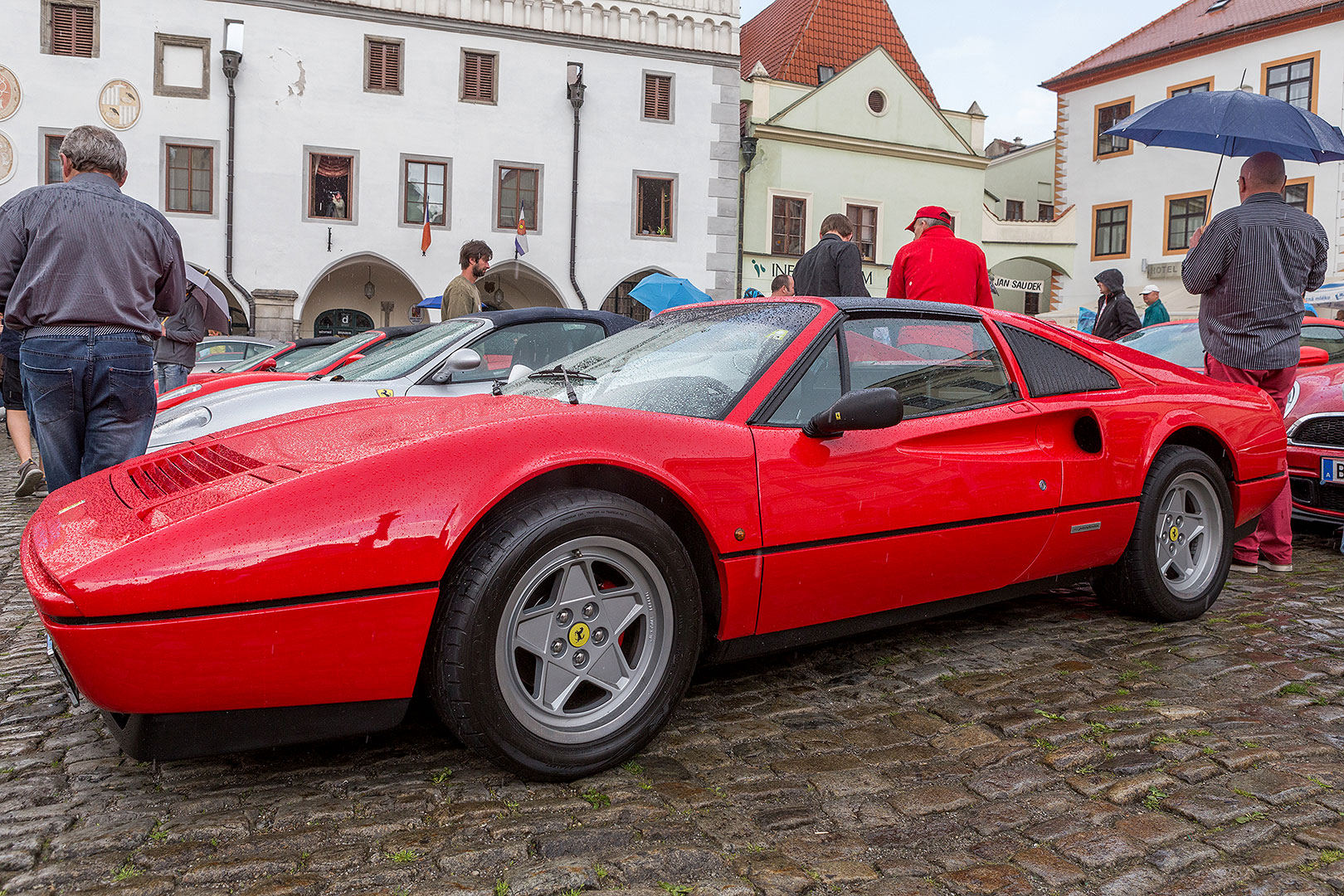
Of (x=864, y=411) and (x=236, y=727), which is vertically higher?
(x=864, y=411)

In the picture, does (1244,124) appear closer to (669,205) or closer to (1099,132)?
(669,205)

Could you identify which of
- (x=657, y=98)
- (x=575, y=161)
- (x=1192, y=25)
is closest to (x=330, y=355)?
(x=575, y=161)

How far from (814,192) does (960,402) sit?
2262cm

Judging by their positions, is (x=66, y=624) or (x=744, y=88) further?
(x=744, y=88)

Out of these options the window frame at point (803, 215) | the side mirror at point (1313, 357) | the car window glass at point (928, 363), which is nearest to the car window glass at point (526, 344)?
the car window glass at point (928, 363)

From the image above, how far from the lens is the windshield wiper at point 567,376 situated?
300cm

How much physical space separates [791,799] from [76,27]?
2211 centimetres

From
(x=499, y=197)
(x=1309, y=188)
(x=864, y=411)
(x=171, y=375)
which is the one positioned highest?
(x=1309, y=188)

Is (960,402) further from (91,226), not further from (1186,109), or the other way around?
(1186,109)

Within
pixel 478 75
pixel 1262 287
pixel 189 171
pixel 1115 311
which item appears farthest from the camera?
pixel 478 75

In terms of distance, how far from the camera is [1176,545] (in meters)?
3.87

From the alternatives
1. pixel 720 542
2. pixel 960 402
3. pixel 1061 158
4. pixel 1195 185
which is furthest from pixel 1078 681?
pixel 1061 158

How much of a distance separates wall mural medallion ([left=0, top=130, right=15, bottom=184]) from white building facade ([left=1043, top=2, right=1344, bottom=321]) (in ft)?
89.0

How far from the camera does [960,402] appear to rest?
3.21 m
